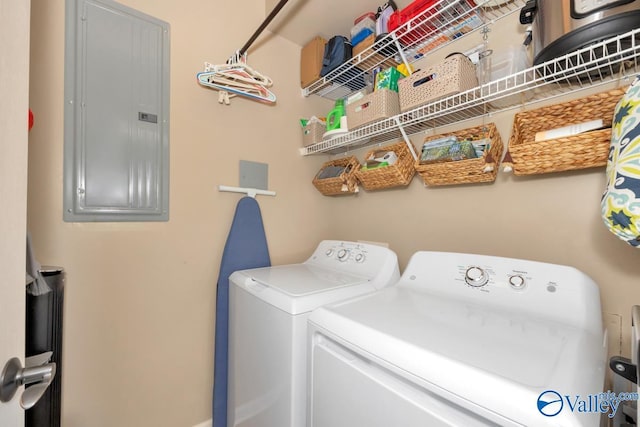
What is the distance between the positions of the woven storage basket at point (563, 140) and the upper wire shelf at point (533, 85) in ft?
0.34

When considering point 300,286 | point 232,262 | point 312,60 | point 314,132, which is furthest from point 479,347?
point 312,60

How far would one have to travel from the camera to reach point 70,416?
3.90ft

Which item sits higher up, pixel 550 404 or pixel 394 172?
pixel 394 172

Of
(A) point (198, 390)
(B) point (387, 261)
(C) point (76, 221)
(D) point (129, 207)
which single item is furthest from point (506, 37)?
(A) point (198, 390)

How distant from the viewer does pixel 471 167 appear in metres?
1.19

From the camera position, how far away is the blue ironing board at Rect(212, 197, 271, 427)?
4.98 feet

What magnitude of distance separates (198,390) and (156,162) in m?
1.27

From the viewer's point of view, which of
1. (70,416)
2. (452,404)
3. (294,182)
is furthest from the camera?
(294,182)

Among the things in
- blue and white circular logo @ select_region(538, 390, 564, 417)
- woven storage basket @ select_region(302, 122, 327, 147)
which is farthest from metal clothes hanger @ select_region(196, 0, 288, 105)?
blue and white circular logo @ select_region(538, 390, 564, 417)

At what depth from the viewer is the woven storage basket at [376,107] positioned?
1416 millimetres

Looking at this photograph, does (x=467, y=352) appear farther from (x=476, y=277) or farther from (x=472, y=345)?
(x=476, y=277)

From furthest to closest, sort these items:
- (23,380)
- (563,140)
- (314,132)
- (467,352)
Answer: (314,132)
(563,140)
(467,352)
(23,380)

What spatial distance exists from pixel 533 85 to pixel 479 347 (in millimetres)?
980

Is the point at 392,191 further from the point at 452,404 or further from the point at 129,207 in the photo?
the point at 129,207
